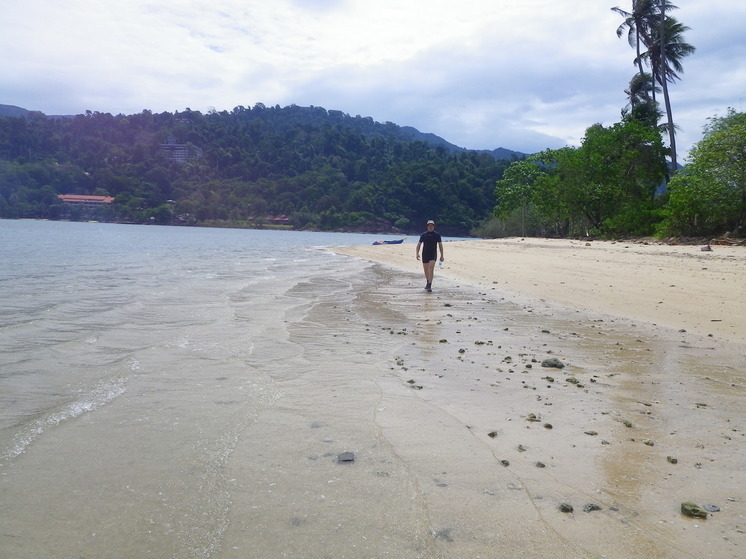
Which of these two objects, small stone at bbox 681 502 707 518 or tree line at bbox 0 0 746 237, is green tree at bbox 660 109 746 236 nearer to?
tree line at bbox 0 0 746 237

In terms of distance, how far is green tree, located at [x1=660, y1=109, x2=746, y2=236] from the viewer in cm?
2534

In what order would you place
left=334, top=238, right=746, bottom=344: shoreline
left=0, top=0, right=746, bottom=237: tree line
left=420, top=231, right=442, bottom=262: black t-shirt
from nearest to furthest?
1. left=334, top=238, right=746, bottom=344: shoreline
2. left=420, top=231, right=442, bottom=262: black t-shirt
3. left=0, top=0, right=746, bottom=237: tree line

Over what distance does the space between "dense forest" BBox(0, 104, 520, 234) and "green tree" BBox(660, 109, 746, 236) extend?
7269 cm

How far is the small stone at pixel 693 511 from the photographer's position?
3008 millimetres

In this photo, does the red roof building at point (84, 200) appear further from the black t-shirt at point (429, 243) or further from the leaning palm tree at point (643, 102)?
the black t-shirt at point (429, 243)

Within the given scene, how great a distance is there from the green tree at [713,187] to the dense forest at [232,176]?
72.7m

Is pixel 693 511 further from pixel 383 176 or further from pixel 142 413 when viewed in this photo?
pixel 383 176

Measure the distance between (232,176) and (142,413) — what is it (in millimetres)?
152560

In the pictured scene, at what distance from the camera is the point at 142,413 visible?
15.5 ft

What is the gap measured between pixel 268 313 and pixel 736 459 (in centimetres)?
822

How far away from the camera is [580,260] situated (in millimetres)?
20641

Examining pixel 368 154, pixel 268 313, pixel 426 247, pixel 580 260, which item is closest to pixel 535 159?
pixel 580 260

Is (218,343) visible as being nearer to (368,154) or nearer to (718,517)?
(718,517)

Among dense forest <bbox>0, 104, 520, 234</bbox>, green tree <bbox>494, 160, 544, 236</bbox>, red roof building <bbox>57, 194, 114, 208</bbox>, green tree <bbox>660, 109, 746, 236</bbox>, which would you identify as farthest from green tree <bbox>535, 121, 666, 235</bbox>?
red roof building <bbox>57, 194, 114, 208</bbox>
